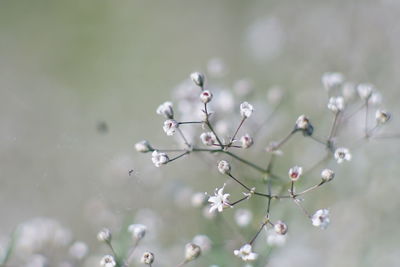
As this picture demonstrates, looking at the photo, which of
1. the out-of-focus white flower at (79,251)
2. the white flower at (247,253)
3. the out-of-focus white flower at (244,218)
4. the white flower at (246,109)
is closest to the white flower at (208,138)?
the white flower at (246,109)

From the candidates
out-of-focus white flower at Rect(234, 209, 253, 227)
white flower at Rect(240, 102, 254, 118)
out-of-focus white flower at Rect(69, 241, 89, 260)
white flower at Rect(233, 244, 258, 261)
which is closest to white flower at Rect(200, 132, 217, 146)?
white flower at Rect(240, 102, 254, 118)

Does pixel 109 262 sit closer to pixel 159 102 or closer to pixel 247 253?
pixel 247 253

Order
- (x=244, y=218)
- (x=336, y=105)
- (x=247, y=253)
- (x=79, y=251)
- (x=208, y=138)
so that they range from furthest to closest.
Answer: (x=79, y=251) → (x=244, y=218) → (x=336, y=105) → (x=208, y=138) → (x=247, y=253)

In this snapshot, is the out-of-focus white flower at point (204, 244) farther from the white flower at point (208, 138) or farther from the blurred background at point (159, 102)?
the white flower at point (208, 138)

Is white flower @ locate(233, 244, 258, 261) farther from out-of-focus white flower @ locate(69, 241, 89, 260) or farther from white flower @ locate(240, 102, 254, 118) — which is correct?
out-of-focus white flower @ locate(69, 241, 89, 260)

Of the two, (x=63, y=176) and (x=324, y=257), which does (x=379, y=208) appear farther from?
(x=63, y=176)

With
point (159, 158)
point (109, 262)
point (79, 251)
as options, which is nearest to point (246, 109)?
point (159, 158)

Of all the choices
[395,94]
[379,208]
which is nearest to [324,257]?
[379,208]

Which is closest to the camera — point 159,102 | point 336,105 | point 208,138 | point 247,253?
point 247,253
